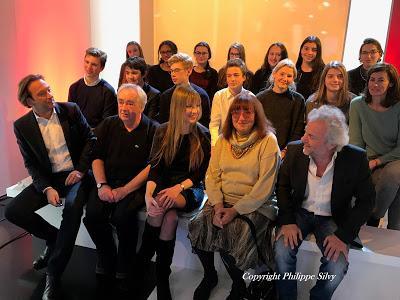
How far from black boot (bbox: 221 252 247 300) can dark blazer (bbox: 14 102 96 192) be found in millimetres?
1173

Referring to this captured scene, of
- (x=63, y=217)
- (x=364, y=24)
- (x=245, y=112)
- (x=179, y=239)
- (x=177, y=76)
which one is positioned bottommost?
(x=179, y=239)

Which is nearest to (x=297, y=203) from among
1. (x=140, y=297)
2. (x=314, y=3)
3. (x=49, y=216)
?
(x=140, y=297)

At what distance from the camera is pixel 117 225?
2521 millimetres

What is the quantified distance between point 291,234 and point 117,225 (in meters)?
1.09

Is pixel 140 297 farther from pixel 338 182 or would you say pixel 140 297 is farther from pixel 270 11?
pixel 270 11

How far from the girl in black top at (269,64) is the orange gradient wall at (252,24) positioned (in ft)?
4.28

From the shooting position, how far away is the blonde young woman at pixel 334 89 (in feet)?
9.74

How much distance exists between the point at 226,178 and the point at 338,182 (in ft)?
2.07

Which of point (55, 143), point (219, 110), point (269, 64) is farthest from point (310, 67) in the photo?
point (55, 143)

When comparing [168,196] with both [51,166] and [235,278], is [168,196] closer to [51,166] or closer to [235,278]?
[235,278]

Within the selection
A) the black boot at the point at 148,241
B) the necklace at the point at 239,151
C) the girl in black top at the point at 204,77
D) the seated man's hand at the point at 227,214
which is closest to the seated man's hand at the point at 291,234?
the seated man's hand at the point at 227,214

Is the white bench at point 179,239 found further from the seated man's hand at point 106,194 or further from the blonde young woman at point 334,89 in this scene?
the blonde young woman at point 334,89

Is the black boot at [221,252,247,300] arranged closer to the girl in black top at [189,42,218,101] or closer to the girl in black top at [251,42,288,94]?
the girl in black top at [251,42,288,94]

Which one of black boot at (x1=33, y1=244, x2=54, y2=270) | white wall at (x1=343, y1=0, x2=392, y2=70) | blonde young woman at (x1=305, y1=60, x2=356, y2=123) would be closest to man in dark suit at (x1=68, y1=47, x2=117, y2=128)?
black boot at (x1=33, y1=244, x2=54, y2=270)
